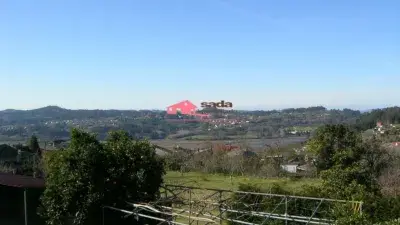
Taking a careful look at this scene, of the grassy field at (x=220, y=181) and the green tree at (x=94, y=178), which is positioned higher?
the green tree at (x=94, y=178)

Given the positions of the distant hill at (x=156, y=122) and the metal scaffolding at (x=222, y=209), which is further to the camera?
the distant hill at (x=156, y=122)

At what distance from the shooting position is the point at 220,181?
32.4 metres

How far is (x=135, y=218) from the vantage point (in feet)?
45.2

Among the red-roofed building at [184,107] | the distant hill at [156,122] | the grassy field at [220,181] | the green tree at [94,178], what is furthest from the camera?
the red-roofed building at [184,107]

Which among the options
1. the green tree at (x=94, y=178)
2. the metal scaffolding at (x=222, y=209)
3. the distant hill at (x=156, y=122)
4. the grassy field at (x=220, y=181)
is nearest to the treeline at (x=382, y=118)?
the distant hill at (x=156, y=122)

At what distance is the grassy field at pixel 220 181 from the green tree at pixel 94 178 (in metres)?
13.9

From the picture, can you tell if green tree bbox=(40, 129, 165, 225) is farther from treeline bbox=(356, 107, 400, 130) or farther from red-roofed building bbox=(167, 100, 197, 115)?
red-roofed building bbox=(167, 100, 197, 115)

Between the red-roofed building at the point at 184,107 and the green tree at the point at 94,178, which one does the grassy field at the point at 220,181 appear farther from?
the red-roofed building at the point at 184,107

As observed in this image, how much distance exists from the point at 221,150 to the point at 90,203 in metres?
30.3

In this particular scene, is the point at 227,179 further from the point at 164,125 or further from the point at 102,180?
the point at 164,125

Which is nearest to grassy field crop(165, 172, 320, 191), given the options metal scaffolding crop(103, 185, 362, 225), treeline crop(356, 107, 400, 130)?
metal scaffolding crop(103, 185, 362, 225)

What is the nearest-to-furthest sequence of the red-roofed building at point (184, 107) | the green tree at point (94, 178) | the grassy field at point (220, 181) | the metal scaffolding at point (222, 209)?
1. the metal scaffolding at point (222, 209)
2. the green tree at point (94, 178)
3. the grassy field at point (220, 181)
4. the red-roofed building at point (184, 107)

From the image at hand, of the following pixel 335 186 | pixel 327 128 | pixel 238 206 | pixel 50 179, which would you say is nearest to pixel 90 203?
pixel 50 179

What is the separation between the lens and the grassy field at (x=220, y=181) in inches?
1135
